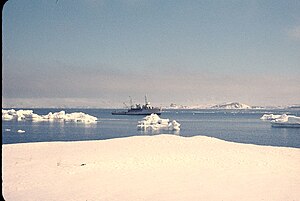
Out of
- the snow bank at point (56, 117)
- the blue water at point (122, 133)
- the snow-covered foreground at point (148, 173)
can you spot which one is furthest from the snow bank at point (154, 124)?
the snow-covered foreground at point (148, 173)

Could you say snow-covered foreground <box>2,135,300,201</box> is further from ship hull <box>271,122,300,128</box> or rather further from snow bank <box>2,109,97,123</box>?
snow bank <box>2,109,97,123</box>

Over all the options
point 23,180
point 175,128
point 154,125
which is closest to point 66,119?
point 154,125

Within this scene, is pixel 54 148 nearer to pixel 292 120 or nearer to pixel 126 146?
pixel 126 146

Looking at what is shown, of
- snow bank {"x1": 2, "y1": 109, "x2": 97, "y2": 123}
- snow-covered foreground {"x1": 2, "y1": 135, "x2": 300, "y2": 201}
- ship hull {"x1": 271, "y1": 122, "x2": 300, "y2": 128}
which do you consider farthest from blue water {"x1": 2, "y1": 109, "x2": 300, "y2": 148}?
snow-covered foreground {"x1": 2, "y1": 135, "x2": 300, "y2": 201}

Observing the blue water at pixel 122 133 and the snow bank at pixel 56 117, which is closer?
the blue water at pixel 122 133

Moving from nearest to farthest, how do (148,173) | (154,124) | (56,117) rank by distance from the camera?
(148,173) < (154,124) < (56,117)

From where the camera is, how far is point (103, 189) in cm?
809

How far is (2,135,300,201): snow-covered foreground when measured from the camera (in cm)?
769

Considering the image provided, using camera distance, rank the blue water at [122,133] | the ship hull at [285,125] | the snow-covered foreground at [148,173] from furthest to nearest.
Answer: the ship hull at [285,125], the blue water at [122,133], the snow-covered foreground at [148,173]

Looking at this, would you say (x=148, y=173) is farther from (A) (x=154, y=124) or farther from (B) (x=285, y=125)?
(B) (x=285, y=125)

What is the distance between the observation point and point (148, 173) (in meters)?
9.86

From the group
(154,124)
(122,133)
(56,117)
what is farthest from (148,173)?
A: (56,117)

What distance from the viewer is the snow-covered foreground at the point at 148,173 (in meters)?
7.69

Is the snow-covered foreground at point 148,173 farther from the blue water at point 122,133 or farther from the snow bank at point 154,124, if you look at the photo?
the snow bank at point 154,124
